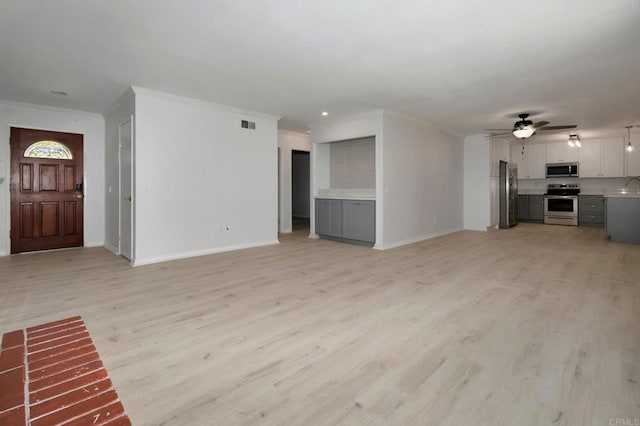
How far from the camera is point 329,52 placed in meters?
3.39

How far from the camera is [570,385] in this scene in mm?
1764

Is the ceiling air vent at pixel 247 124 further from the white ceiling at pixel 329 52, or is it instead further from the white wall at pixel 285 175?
the white wall at pixel 285 175

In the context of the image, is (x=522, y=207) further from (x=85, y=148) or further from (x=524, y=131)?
(x=85, y=148)

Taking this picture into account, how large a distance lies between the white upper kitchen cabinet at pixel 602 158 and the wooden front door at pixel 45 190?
40.4 ft

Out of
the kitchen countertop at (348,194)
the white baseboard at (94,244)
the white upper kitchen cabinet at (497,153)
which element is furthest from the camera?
the white upper kitchen cabinet at (497,153)

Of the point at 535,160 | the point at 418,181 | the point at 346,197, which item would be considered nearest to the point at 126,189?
→ the point at 346,197

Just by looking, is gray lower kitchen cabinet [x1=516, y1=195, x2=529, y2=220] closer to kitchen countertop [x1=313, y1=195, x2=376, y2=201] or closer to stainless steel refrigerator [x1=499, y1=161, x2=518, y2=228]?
stainless steel refrigerator [x1=499, y1=161, x2=518, y2=228]

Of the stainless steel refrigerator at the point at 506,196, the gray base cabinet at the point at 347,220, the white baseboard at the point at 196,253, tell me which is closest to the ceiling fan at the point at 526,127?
the stainless steel refrigerator at the point at 506,196

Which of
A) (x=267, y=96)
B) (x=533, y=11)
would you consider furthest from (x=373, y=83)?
(x=533, y=11)

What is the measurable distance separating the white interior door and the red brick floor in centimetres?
262

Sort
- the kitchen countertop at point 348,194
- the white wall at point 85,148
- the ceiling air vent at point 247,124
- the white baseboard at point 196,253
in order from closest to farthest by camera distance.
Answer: the white baseboard at point 196,253 < the white wall at point 85,148 < the ceiling air vent at point 247,124 < the kitchen countertop at point 348,194

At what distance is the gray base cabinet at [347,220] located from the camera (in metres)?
6.14

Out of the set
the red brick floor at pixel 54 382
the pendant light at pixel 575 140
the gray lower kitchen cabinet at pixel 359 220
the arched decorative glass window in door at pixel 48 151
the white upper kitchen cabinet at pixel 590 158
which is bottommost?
the red brick floor at pixel 54 382

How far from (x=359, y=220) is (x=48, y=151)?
5798 millimetres
